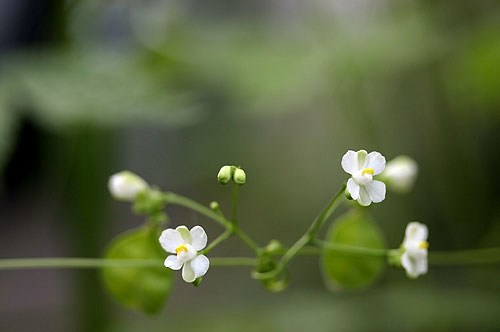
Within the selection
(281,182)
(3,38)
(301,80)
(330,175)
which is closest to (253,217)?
(281,182)

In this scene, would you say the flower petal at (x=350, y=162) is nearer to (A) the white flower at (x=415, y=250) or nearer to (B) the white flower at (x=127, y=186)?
(A) the white flower at (x=415, y=250)

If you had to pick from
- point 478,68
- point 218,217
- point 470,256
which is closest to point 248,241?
point 218,217

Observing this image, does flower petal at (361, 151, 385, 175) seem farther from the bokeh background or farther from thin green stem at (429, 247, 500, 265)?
the bokeh background

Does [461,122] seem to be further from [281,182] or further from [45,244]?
[45,244]

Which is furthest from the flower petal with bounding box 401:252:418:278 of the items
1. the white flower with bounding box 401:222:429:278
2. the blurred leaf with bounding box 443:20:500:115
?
the blurred leaf with bounding box 443:20:500:115

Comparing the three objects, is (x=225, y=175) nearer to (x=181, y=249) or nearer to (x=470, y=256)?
(x=181, y=249)

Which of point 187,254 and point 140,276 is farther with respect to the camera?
point 140,276
